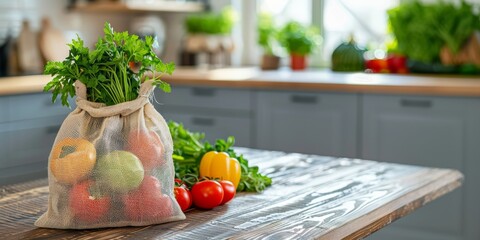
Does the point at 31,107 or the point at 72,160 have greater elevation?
the point at 72,160

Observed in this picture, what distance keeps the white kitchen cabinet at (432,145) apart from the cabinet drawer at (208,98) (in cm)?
72

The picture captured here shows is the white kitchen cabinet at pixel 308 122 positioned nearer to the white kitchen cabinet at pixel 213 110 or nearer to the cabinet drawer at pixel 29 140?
the white kitchen cabinet at pixel 213 110

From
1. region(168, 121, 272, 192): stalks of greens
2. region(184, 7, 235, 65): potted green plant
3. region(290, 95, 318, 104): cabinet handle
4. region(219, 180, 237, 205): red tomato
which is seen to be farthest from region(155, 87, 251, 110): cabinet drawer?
region(219, 180, 237, 205): red tomato

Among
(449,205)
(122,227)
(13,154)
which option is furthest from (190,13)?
(122,227)

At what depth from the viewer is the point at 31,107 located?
4.08 meters

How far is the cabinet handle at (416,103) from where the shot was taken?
12.5 feet

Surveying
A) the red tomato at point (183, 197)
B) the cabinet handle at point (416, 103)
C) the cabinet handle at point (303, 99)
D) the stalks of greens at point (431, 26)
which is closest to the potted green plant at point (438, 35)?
the stalks of greens at point (431, 26)

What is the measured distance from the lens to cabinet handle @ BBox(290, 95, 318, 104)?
4.15 metres

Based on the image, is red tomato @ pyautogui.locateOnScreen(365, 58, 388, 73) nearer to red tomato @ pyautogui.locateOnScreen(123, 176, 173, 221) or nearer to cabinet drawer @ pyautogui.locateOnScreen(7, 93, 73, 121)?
cabinet drawer @ pyautogui.locateOnScreen(7, 93, 73, 121)

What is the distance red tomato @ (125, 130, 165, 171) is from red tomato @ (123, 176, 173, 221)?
0.11 ft

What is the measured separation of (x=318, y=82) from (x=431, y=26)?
0.78 meters

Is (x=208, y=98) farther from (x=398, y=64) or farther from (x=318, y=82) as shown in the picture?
(x=398, y=64)

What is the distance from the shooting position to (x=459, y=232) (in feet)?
12.3

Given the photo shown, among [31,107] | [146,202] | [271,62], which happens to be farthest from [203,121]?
[146,202]
